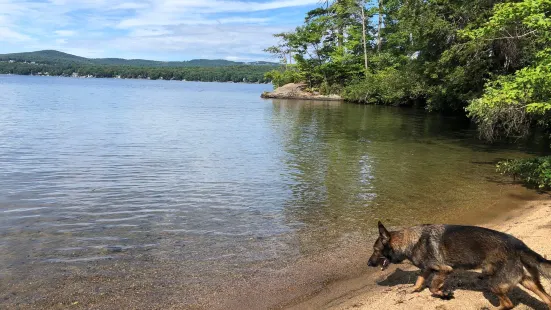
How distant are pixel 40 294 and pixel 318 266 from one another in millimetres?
4770

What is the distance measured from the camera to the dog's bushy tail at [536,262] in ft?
17.3

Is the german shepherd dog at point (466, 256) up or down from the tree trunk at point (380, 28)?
down

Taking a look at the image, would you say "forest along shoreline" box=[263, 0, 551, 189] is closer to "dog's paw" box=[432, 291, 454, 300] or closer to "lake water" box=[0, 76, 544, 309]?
"lake water" box=[0, 76, 544, 309]

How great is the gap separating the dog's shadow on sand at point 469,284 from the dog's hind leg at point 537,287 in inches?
18.4

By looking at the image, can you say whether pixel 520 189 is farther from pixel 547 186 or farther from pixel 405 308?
pixel 405 308

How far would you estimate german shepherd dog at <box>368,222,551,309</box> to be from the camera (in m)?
5.47

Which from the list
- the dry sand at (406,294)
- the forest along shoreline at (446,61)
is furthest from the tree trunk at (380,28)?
the dry sand at (406,294)

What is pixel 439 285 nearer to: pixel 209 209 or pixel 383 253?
pixel 383 253

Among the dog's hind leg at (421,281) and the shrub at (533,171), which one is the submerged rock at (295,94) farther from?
the dog's hind leg at (421,281)

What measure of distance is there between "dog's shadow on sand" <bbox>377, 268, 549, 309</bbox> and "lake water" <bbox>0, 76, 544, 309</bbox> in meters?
0.79

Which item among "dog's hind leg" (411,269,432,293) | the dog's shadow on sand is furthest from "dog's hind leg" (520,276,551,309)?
"dog's hind leg" (411,269,432,293)

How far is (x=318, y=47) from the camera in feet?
254

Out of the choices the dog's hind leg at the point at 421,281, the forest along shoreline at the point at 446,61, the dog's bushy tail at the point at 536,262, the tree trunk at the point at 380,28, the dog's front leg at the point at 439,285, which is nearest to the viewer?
the dog's bushy tail at the point at 536,262

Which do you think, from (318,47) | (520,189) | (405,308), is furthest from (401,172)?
(318,47)
